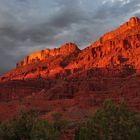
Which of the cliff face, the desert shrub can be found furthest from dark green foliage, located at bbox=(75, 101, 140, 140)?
the cliff face

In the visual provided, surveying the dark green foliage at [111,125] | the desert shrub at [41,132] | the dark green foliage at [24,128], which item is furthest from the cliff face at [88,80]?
the desert shrub at [41,132]

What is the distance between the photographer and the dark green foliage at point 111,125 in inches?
1291

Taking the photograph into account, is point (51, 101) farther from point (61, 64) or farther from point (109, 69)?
point (61, 64)

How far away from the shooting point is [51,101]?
9588 cm

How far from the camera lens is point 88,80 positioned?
110 m

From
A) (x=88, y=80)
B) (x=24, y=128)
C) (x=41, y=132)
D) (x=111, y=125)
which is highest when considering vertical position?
(x=88, y=80)

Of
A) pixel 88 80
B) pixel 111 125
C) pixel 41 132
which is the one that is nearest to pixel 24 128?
pixel 41 132

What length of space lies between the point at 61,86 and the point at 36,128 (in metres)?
75.0

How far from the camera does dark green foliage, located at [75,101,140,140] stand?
32.8m

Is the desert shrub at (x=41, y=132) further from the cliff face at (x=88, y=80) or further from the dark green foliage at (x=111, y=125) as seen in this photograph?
the cliff face at (x=88, y=80)

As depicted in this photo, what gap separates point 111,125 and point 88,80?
75797 mm

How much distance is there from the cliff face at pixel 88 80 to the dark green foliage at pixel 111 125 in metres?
40.6

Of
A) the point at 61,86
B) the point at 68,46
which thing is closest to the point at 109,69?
the point at 61,86

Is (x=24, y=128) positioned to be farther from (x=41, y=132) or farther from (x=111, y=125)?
(x=111, y=125)
